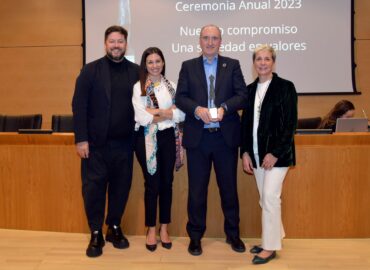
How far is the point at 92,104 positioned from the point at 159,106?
48 cm

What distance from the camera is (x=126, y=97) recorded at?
9.41ft

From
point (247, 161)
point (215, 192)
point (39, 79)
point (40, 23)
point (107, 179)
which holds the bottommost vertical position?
point (215, 192)

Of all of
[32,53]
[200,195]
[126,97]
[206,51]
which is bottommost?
[200,195]

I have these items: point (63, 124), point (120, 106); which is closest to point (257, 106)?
point (120, 106)

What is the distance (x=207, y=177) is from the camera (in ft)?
9.32

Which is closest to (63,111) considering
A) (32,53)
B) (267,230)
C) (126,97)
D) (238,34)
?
(32,53)

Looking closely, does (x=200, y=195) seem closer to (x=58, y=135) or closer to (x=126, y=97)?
(x=126, y=97)

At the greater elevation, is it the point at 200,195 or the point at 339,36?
the point at 339,36

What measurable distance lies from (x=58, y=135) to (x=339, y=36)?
3.96m

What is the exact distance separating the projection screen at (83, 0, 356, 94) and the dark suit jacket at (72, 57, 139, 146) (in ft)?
9.29

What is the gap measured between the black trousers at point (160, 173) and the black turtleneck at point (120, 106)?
0.11 m

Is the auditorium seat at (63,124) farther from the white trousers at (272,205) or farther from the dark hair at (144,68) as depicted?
the white trousers at (272,205)

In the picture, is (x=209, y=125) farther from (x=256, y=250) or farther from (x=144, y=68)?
(x=256, y=250)

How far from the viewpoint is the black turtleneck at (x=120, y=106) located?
2.84 meters
